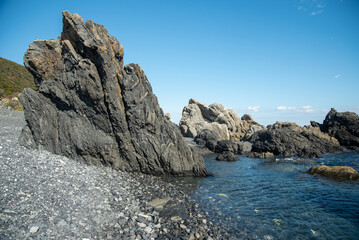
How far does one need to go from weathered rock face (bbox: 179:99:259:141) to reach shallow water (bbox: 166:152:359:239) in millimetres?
41591

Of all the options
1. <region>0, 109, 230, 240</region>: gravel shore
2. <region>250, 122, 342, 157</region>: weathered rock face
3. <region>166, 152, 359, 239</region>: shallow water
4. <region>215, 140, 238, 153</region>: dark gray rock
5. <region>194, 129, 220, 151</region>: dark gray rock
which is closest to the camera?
<region>0, 109, 230, 240</region>: gravel shore

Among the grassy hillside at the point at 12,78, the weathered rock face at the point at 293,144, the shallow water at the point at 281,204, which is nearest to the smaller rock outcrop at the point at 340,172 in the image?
the shallow water at the point at 281,204

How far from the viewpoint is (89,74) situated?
18703 mm

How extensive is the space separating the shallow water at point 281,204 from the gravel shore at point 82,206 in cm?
189

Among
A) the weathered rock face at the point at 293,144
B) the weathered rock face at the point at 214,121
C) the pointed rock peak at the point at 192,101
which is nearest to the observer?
the weathered rock face at the point at 293,144

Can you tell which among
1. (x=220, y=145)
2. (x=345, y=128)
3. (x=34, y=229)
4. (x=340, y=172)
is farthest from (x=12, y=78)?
(x=345, y=128)

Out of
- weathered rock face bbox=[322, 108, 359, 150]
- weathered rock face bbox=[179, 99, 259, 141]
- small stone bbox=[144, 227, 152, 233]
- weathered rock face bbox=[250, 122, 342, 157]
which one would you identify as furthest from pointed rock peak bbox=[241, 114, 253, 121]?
small stone bbox=[144, 227, 152, 233]

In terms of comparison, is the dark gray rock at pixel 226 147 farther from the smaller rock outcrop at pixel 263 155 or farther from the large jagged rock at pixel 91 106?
the large jagged rock at pixel 91 106

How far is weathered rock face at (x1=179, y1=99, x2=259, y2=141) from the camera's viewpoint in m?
65.0

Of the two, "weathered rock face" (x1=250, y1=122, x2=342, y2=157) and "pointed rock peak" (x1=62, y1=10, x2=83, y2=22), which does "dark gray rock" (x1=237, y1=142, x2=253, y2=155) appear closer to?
"weathered rock face" (x1=250, y1=122, x2=342, y2=157)

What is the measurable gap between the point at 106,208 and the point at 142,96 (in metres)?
12.3

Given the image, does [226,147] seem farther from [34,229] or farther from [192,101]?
[192,101]

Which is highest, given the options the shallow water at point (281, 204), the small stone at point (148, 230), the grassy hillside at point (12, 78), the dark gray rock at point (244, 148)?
the grassy hillside at point (12, 78)

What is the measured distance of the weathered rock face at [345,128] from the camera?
48.8m
